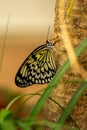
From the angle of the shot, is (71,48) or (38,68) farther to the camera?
(38,68)

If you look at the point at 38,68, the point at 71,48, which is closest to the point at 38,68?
the point at 38,68

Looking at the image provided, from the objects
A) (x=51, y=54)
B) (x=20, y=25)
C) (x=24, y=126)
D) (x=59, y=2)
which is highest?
(x=20, y=25)

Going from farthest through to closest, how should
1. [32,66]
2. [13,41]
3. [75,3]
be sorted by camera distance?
1. [13,41]
2. [32,66]
3. [75,3]

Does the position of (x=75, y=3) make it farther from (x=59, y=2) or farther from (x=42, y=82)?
(x=42, y=82)

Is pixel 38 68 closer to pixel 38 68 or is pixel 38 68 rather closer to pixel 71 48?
pixel 38 68

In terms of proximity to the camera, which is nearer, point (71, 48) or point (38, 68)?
point (71, 48)

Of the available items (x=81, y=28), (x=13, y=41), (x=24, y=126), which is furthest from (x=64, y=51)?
(x=13, y=41)
